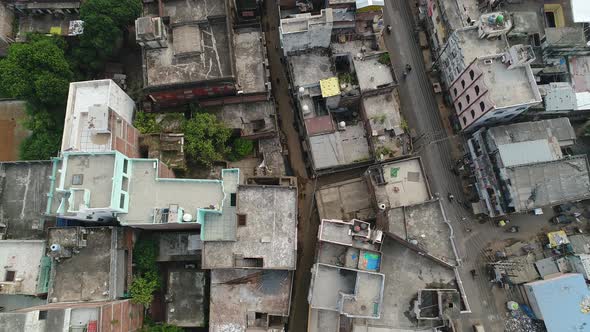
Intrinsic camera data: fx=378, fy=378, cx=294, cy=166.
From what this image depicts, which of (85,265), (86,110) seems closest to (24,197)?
(85,265)

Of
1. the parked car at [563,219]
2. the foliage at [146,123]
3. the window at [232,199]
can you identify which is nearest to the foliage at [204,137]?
the foliage at [146,123]

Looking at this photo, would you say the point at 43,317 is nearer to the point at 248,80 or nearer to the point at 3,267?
the point at 3,267

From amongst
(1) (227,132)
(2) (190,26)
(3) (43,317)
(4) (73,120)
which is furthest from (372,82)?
(3) (43,317)

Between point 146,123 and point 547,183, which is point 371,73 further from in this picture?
point 146,123

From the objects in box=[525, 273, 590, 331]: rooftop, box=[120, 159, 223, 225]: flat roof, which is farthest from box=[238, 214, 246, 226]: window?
box=[525, 273, 590, 331]: rooftop

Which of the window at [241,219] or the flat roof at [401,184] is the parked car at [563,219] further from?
the window at [241,219]
